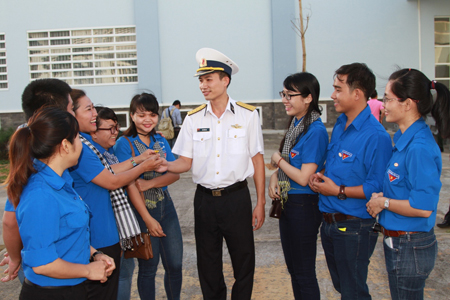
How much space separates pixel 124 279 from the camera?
2.81 metres

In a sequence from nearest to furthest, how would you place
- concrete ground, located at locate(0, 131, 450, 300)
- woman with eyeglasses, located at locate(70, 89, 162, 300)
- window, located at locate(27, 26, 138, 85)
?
woman with eyeglasses, located at locate(70, 89, 162, 300) → concrete ground, located at locate(0, 131, 450, 300) → window, located at locate(27, 26, 138, 85)

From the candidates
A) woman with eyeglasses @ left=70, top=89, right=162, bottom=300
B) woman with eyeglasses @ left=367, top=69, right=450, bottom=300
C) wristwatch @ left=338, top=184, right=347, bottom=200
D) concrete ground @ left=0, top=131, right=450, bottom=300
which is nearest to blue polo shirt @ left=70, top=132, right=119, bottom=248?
woman with eyeglasses @ left=70, top=89, right=162, bottom=300

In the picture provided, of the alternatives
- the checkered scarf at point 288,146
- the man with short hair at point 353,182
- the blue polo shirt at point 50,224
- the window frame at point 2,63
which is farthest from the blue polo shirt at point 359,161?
the window frame at point 2,63

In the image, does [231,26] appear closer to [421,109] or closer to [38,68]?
[38,68]

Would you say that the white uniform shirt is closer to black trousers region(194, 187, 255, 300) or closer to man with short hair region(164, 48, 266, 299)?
man with short hair region(164, 48, 266, 299)

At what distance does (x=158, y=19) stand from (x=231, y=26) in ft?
10.1

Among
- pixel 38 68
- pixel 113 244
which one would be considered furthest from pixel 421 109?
pixel 38 68

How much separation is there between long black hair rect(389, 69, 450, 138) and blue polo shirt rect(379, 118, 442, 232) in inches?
3.5

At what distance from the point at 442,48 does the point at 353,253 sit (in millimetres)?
16701

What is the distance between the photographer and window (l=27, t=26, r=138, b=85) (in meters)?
16.1

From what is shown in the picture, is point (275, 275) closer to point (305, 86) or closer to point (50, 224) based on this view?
point (305, 86)

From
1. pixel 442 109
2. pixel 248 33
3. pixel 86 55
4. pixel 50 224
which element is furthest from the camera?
pixel 86 55

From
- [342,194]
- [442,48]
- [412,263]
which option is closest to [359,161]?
[342,194]

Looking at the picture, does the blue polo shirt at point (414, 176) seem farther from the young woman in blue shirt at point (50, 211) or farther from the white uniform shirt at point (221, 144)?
the young woman in blue shirt at point (50, 211)
